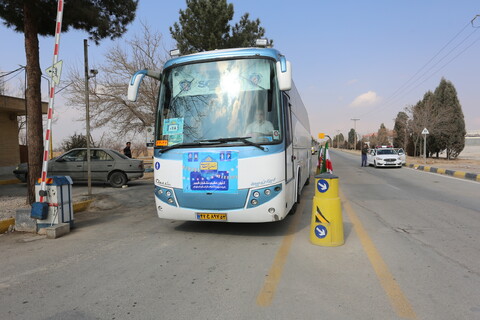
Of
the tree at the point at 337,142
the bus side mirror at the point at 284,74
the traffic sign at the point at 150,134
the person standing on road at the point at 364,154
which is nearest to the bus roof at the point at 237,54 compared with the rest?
the bus side mirror at the point at 284,74

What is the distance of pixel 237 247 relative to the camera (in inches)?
203

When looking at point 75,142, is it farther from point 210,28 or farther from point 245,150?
point 245,150

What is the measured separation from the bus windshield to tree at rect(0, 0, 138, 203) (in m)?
4.23

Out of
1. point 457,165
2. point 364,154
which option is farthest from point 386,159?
point 457,165

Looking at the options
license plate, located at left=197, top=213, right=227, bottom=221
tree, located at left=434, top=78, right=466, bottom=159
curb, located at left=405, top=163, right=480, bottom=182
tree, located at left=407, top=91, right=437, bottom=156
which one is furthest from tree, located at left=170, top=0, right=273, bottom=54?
tree, located at left=434, top=78, right=466, bottom=159

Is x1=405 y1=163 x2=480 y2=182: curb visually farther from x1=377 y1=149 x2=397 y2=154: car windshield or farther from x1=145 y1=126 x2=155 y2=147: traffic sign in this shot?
x1=145 y1=126 x2=155 y2=147: traffic sign

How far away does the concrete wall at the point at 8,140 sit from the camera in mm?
17969

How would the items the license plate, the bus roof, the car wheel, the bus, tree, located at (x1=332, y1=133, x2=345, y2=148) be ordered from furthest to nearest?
tree, located at (x1=332, y1=133, x2=345, y2=148), the car wheel, the bus roof, the license plate, the bus

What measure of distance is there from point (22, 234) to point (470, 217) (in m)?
9.36

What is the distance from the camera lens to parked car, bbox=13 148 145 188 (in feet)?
42.3

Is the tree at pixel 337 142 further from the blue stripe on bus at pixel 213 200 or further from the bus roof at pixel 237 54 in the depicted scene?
the blue stripe on bus at pixel 213 200

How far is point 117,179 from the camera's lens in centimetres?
1324

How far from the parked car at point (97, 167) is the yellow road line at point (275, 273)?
8.80 meters

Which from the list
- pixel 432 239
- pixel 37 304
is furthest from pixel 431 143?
pixel 37 304
